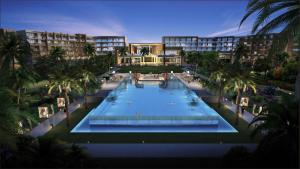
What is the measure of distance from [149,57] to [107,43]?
90.2 ft

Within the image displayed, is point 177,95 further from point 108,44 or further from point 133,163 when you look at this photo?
point 108,44

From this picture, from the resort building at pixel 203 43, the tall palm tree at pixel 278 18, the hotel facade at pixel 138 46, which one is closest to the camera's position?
the tall palm tree at pixel 278 18

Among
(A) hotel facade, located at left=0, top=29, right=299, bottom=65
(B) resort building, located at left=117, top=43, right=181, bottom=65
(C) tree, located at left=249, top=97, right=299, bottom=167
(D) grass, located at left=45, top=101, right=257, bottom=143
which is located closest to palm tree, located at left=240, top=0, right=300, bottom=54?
(C) tree, located at left=249, top=97, right=299, bottom=167

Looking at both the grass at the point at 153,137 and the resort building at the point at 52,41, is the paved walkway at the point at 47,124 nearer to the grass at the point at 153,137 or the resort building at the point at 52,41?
the grass at the point at 153,137

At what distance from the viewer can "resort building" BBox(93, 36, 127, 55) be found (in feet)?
348

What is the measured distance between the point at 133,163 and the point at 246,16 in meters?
7.47

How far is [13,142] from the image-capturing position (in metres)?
6.93

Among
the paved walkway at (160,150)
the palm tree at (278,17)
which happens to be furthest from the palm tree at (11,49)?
the palm tree at (278,17)

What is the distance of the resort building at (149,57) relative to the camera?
88.8m

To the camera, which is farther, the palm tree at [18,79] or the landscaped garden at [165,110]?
the palm tree at [18,79]

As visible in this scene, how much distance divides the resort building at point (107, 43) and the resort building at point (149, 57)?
11.0 metres

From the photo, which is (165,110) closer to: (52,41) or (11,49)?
(11,49)

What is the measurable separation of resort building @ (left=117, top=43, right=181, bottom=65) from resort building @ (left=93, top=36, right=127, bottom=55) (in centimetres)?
1096

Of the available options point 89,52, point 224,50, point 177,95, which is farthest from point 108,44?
point 177,95
